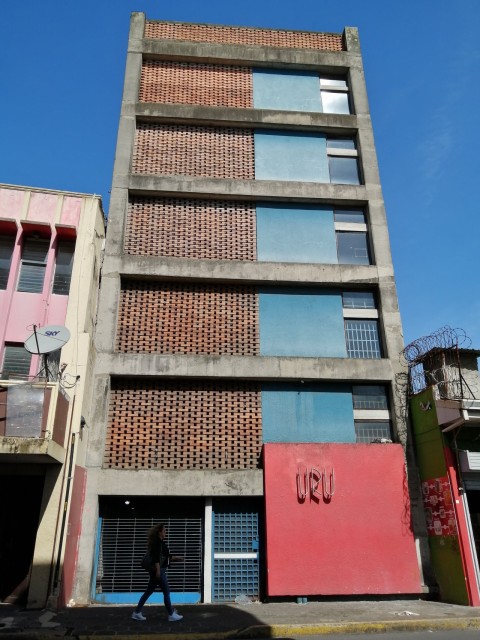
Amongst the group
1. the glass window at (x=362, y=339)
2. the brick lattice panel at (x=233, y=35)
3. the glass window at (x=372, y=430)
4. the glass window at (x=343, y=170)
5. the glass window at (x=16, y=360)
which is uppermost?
the brick lattice panel at (x=233, y=35)

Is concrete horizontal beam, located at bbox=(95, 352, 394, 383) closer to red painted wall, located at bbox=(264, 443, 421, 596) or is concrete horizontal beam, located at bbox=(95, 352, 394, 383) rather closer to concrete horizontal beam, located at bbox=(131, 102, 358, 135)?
red painted wall, located at bbox=(264, 443, 421, 596)

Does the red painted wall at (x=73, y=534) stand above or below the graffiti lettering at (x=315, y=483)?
below

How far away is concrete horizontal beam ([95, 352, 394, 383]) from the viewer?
45.0 ft

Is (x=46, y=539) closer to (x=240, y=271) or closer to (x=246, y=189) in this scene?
(x=240, y=271)

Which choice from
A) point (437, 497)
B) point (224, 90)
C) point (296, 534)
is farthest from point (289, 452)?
point (224, 90)

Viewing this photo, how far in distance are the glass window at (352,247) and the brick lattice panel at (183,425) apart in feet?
18.6

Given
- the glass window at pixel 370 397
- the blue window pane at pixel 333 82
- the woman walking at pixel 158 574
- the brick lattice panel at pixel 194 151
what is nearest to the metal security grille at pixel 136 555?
the woman walking at pixel 158 574

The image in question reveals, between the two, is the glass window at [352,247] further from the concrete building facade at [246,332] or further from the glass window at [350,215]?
the glass window at [350,215]

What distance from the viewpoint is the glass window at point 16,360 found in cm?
1219

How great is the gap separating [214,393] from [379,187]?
9547 millimetres

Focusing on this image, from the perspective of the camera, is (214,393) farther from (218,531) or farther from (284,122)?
(284,122)

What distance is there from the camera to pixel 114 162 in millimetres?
16562

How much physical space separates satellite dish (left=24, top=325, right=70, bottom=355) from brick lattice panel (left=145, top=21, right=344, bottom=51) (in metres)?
14.2

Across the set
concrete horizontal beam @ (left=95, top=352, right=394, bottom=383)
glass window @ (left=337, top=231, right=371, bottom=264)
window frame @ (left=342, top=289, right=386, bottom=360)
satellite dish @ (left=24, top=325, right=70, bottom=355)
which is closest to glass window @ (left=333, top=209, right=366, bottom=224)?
glass window @ (left=337, top=231, right=371, bottom=264)
